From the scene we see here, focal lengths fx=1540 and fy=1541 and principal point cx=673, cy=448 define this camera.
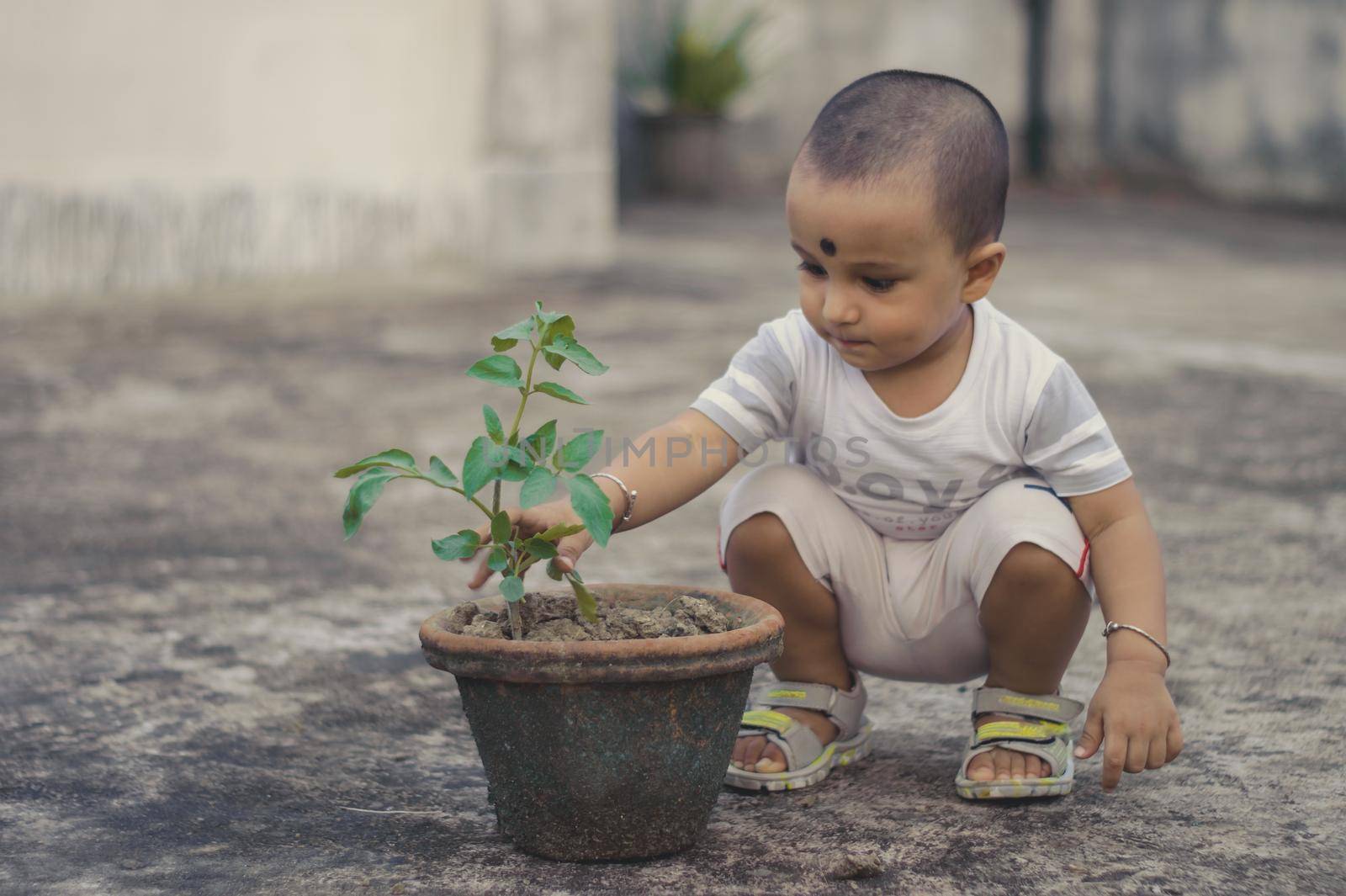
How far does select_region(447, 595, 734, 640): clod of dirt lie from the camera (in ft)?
5.58

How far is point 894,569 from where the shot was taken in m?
2.03

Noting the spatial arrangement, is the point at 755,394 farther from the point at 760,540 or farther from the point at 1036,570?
the point at 1036,570

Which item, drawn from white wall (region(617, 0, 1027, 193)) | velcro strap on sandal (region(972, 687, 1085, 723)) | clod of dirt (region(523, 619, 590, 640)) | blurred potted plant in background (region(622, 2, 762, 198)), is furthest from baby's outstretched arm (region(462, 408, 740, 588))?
white wall (region(617, 0, 1027, 193))

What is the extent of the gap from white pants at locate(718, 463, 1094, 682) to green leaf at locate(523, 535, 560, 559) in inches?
15.2

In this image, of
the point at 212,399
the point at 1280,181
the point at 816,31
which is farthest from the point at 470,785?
the point at 816,31

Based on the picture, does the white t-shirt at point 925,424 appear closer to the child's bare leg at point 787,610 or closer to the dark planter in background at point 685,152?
the child's bare leg at point 787,610

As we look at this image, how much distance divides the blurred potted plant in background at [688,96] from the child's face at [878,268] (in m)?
8.49

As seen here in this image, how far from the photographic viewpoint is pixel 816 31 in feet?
35.7

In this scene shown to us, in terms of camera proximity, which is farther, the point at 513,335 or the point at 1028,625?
the point at 1028,625

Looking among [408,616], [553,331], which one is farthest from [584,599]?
[408,616]

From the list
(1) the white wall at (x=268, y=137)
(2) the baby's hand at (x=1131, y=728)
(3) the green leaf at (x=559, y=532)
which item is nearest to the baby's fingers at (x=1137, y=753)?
(2) the baby's hand at (x=1131, y=728)

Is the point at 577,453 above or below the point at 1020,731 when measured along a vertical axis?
above

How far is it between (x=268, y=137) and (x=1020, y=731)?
14.5ft

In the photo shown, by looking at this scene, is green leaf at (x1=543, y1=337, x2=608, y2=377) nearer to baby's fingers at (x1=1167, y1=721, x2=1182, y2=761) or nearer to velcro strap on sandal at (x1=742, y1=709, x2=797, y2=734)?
velcro strap on sandal at (x1=742, y1=709, x2=797, y2=734)
